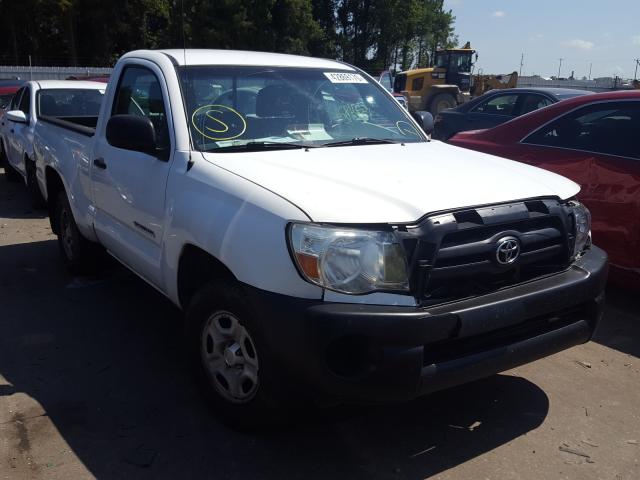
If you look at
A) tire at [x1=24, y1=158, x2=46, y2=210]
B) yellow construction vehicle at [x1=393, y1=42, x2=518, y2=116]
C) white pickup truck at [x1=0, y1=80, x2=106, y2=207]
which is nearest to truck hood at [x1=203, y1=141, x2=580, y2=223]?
white pickup truck at [x1=0, y1=80, x2=106, y2=207]

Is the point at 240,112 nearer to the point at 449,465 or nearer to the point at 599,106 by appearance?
the point at 449,465

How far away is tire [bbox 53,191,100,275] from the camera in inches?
214

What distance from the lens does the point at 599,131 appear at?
5.24 metres

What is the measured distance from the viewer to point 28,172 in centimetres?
872

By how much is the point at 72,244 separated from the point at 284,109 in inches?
104

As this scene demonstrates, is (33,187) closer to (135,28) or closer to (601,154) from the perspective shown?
(601,154)

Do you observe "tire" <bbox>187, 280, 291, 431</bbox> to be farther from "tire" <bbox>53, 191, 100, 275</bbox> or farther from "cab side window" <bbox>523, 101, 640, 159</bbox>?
"cab side window" <bbox>523, 101, 640, 159</bbox>

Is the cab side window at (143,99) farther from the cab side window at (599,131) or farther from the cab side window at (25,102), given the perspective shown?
the cab side window at (25,102)

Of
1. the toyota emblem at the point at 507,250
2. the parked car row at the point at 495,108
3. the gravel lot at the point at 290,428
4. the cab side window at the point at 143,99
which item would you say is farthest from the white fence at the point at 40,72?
the toyota emblem at the point at 507,250

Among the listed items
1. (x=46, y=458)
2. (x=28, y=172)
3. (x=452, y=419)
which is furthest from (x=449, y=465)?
(x=28, y=172)

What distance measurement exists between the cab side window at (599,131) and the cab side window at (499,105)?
4656 mm

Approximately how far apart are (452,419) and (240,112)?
213 cm

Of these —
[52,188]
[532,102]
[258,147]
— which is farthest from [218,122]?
[532,102]

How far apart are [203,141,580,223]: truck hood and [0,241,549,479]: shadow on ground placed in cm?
106
